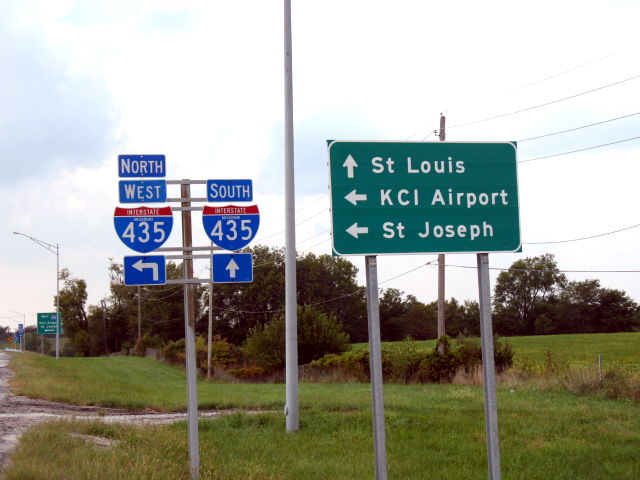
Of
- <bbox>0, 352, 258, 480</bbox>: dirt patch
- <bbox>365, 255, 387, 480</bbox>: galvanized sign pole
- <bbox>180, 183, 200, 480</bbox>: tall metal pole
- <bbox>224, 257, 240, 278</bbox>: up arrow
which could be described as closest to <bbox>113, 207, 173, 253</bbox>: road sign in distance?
<bbox>180, 183, 200, 480</bbox>: tall metal pole

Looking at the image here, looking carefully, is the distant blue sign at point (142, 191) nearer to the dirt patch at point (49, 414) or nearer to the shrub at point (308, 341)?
the dirt patch at point (49, 414)

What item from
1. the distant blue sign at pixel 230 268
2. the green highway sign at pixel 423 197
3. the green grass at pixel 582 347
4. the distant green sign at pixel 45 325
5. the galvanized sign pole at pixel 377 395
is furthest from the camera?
the distant green sign at pixel 45 325

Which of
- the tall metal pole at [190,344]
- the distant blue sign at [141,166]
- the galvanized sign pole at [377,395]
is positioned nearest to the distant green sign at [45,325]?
the tall metal pole at [190,344]

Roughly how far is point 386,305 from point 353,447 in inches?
3284

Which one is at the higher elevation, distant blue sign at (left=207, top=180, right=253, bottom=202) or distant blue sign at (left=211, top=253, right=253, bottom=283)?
distant blue sign at (left=207, top=180, right=253, bottom=202)

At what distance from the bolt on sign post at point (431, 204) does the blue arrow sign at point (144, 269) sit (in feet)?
11.5

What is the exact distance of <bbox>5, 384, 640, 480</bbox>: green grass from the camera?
897 cm

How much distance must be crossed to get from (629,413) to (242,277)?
9734 mm

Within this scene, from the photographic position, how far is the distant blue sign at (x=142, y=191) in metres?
9.38

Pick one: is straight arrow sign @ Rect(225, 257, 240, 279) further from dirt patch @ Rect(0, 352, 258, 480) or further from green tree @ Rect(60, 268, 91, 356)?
green tree @ Rect(60, 268, 91, 356)

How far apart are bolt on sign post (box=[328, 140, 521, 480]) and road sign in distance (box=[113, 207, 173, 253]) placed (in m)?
3.47

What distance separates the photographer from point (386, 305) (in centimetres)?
9475

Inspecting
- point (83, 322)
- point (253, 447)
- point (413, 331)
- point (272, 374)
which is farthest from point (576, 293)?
point (253, 447)

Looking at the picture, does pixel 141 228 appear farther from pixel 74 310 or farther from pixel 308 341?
pixel 74 310
